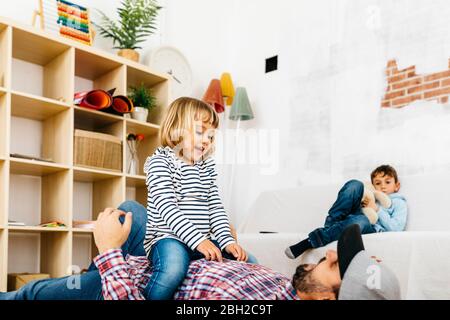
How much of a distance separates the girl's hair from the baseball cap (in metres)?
0.63

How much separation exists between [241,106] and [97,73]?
3.64ft

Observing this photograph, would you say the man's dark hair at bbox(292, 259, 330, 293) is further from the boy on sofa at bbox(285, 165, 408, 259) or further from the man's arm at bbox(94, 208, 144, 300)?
the boy on sofa at bbox(285, 165, 408, 259)

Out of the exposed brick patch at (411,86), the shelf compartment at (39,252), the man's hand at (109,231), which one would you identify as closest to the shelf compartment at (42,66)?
the shelf compartment at (39,252)

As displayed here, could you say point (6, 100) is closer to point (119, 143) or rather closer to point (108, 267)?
point (119, 143)

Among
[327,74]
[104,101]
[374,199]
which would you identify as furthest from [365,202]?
[104,101]

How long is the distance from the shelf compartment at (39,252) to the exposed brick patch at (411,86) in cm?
216

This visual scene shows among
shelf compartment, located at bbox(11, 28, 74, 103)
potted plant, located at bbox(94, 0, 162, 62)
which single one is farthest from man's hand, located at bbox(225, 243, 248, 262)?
potted plant, located at bbox(94, 0, 162, 62)

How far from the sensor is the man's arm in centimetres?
91

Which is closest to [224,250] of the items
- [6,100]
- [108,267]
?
[108,267]

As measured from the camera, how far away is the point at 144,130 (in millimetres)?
3545

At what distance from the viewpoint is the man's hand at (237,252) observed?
129 centimetres

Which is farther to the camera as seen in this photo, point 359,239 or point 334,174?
point 334,174

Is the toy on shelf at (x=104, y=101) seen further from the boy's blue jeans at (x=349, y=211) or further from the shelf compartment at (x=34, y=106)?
the boy's blue jeans at (x=349, y=211)

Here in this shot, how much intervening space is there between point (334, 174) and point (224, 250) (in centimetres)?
228
